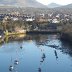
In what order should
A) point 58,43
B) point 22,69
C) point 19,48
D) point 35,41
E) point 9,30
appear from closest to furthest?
point 22,69, point 19,48, point 58,43, point 35,41, point 9,30

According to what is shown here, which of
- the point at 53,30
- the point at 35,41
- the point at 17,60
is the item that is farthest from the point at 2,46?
the point at 53,30

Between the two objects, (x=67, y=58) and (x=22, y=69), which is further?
(x=67, y=58)

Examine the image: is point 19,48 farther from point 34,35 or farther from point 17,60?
point 34,35

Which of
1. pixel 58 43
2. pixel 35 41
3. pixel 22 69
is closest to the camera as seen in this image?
pixel 22 69

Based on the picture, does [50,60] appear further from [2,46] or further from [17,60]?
[2,46]

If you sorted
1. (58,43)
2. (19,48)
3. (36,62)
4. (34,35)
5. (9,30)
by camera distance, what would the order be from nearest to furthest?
(36,62) → (19,48) → (58,43) → (34,35) → (9,30)

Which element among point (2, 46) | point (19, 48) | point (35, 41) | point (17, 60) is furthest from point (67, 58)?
point (35, 41)
